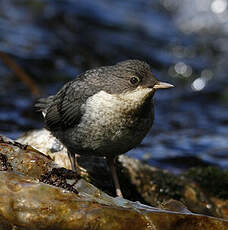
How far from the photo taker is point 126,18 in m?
12.9

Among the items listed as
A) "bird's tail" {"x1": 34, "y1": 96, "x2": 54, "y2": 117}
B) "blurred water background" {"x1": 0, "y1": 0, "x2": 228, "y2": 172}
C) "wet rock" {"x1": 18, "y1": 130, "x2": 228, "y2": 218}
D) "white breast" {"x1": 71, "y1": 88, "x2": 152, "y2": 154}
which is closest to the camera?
"white breast" {"x1": 71, "y1": 88, "x2": 152, "y2": 154}

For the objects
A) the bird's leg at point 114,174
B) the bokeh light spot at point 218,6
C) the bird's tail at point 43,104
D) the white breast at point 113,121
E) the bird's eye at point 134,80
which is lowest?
the bird's leg at point 114,174

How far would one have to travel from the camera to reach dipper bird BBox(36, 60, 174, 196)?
14.9 feet

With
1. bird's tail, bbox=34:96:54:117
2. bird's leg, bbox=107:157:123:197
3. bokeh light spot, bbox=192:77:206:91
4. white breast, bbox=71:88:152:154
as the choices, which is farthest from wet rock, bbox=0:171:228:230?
bokeh light spot, bbox=192:77:206:91

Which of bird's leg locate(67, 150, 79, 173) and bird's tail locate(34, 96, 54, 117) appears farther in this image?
bird's tail locate(34, 96, 54, 117)

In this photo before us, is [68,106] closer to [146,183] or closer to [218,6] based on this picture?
[146,183]

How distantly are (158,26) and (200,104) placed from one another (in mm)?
3531

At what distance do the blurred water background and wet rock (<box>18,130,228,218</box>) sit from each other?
1.39 metres

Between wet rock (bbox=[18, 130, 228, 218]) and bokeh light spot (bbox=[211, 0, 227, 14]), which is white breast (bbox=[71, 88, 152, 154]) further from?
bokeh light spot (bbox=[211, 0, 227, 14])

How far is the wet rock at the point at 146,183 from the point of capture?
17.3ft

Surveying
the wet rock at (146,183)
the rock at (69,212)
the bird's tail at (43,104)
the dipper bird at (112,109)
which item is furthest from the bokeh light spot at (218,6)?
the rock at (69,212)

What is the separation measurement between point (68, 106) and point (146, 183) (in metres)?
1.19

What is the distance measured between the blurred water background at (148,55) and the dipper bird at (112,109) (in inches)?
98.6

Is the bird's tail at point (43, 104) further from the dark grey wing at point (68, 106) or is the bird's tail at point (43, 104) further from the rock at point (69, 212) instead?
the rock at point (69, 212)
